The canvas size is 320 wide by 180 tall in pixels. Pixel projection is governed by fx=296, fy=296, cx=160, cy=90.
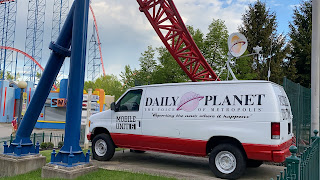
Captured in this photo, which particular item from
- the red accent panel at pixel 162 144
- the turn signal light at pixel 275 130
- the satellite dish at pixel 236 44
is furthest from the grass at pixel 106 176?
the satellite dish at pixel 236 44

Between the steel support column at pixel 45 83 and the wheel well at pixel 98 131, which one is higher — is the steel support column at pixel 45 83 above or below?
above

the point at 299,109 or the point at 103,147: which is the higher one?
the point at 299,109

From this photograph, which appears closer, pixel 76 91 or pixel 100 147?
pixel 76 91

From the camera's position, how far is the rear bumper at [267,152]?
6410 mm

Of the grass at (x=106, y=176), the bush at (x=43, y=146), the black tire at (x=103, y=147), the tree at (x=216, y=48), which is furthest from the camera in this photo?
the tree at (x=216, y=48)

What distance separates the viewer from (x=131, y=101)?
8.73 meters

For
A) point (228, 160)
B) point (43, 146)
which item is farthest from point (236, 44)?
point (43, 146)

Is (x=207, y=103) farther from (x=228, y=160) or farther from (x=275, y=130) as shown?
(x=275, y=130)

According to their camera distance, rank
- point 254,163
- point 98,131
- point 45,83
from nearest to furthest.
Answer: point 45,83 → point 254,163 → point 98,131

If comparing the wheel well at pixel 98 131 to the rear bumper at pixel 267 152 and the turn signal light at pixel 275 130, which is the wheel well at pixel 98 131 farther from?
the turn signal light at pixel 275 130

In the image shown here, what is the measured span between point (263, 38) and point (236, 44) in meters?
16.3

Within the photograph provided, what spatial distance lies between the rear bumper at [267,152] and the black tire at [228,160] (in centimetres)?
22

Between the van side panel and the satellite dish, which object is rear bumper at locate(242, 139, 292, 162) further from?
the satellite dish

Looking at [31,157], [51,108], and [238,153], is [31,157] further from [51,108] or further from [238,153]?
[51,108]
